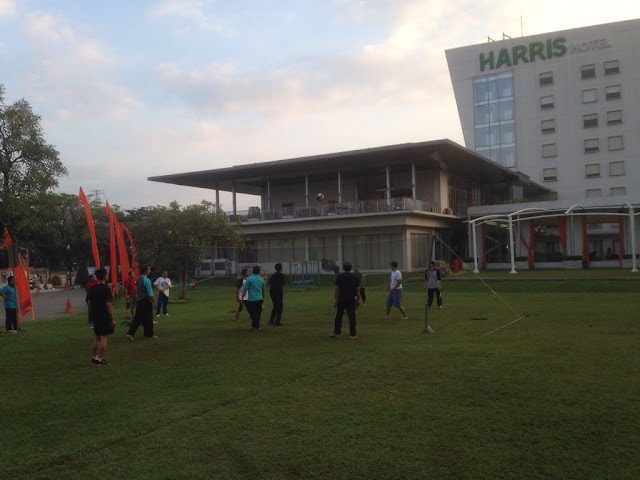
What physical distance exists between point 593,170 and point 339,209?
3264 cm

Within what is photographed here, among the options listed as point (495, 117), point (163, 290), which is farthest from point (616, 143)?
point (163, 290)

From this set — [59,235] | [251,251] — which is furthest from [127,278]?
[59,235]

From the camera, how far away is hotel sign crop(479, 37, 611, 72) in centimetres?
6050

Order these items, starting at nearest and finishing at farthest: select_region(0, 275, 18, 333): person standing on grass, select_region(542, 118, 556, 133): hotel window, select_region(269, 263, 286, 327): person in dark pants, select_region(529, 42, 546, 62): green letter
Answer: select_region(0, 275, 18, 333): person standing on grass → select_region(269, 263, 286, 327): person in dark pants → select_region(542, 118, 556, 133): hotel window → select_region(529, 42, 546, 62): green letter

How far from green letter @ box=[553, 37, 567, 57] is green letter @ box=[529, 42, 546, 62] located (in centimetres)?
123

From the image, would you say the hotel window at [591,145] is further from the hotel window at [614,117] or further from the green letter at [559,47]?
the green letter at [559,47]

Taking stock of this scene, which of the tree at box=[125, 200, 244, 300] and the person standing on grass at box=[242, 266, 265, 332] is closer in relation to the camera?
the person standing on grass at box=[242, 266, 265, 332]

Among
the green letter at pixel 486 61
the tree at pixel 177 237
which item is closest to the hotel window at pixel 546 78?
the green letter at pixel 486 61

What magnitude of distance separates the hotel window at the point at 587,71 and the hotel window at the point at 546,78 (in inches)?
120

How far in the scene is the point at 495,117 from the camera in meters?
64.5

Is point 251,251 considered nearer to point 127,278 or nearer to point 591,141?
point 127,278

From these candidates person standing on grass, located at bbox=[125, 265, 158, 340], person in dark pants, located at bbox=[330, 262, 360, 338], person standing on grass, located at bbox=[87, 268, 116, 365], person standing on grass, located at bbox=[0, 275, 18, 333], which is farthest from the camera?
person standing on grass, located at bbox=[0, 275, 18, 333]

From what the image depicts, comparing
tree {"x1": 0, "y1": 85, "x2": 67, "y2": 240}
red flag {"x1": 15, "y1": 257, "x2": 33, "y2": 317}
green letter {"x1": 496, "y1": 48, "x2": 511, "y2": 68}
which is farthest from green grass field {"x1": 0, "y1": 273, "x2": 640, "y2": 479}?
green letter {"x1": 496, "y1": 48, "x2": 511, "y2": 68}

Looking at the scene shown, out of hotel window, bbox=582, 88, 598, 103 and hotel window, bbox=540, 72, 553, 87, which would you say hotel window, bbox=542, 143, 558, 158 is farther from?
hotel window, bbox=540, 72, 553, 87
